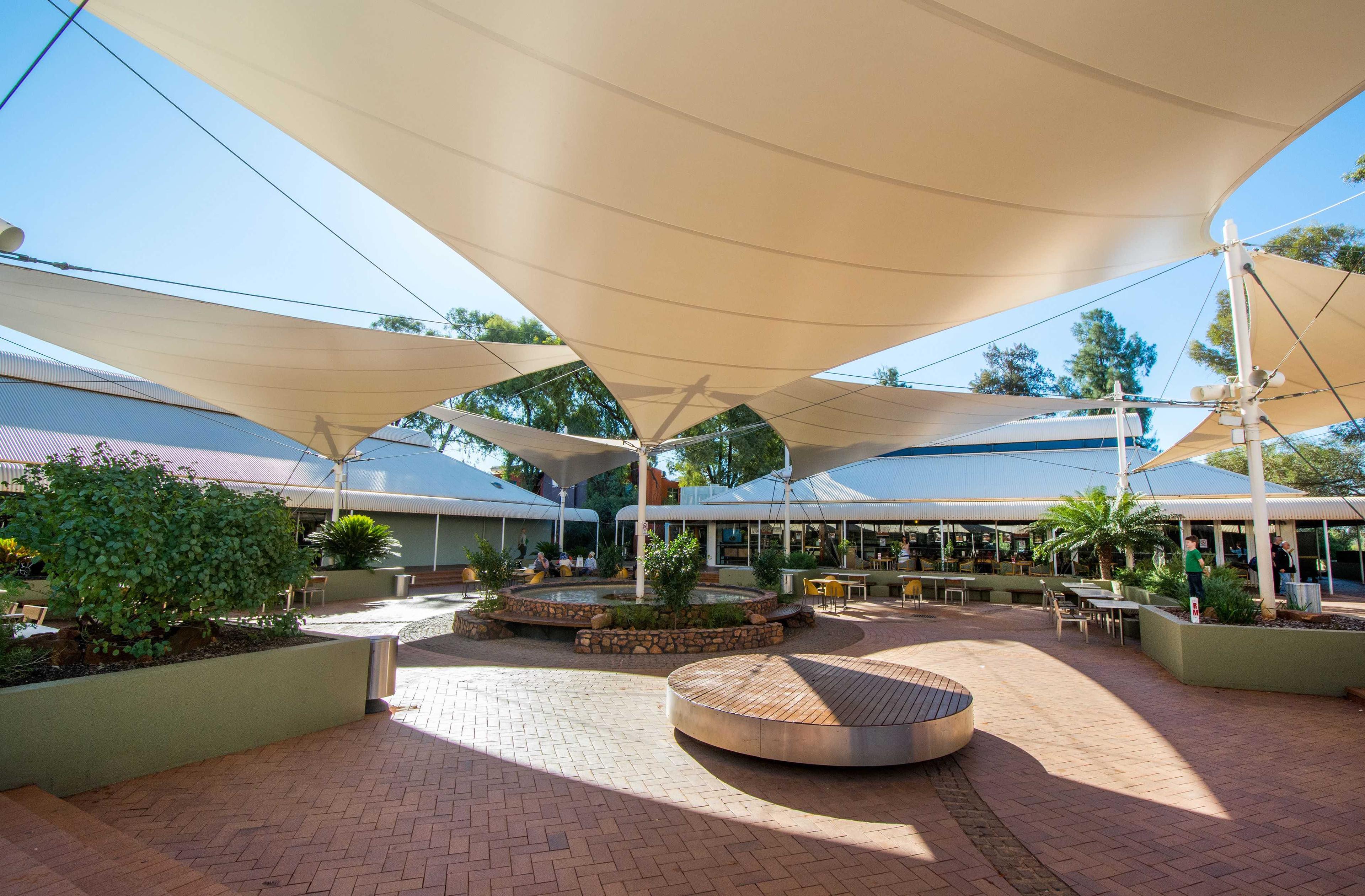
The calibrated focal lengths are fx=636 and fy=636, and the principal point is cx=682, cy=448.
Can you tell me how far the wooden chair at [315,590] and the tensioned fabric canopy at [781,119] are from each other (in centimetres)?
1061

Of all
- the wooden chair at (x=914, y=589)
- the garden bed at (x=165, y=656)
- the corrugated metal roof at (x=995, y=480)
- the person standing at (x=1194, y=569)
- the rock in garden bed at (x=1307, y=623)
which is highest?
the corrugated metal roof at (x=995, y=480)

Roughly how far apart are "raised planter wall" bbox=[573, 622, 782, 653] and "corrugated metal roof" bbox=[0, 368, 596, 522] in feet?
30.2

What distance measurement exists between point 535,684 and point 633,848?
394cm

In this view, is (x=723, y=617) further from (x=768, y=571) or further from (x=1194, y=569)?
(x=1194, y=569)

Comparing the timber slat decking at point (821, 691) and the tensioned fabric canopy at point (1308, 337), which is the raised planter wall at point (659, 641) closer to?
the timber slat decking at point (821, 691)

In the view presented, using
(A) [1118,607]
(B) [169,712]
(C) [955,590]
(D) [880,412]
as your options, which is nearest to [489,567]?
(B) [169,712]

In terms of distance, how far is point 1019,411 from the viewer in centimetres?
1243

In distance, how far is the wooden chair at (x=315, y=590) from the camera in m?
13.1

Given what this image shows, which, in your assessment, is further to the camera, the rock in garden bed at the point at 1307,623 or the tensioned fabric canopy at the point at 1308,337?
the tensioned fabric canopy at the point at 1308,337

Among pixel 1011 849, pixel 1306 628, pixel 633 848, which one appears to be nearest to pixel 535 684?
pixel 633 848

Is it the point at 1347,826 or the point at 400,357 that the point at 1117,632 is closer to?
the point at 1347,826

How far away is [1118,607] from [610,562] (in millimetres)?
10294

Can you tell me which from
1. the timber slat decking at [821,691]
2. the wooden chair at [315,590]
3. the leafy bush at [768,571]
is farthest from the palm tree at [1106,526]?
the wooden chair at [315,590]

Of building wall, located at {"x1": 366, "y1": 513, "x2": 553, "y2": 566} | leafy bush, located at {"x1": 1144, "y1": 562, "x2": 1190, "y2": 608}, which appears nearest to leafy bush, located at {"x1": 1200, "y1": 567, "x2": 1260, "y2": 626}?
leafy bush, located at {"x1": 1144, "y1": 562, "x2": 1190, "y2": 608}
